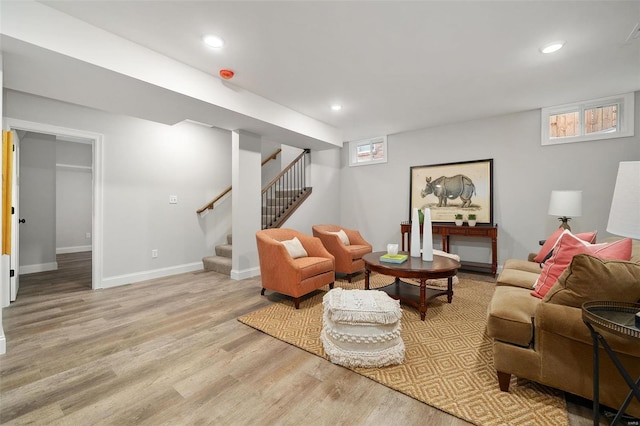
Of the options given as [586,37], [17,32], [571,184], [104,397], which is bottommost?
[104,397]

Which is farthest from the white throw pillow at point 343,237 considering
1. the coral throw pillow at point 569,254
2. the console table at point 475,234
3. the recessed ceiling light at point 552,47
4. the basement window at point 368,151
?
the recessed ceiling light at point 552,47

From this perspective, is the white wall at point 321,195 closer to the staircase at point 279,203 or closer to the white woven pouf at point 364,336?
the staircase at point 279,203

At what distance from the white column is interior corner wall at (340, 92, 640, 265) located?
2624mm

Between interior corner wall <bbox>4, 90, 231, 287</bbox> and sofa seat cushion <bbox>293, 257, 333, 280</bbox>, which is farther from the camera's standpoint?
interior corner wall <bbox>4, 90, 231, 287</bbox>

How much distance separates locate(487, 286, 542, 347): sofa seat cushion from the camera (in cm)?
155

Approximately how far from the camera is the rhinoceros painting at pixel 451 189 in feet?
15.7

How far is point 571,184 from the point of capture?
4023 millimetres

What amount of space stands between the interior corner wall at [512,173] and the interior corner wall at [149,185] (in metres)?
3.36

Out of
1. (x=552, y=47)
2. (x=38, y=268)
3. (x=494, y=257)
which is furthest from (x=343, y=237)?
(x=38, y=268)

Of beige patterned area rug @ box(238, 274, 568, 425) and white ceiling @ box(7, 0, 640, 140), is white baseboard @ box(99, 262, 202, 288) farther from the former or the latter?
white ceiling @ box(7, 0, 640, 140)

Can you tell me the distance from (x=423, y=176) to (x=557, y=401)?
13.6 ft

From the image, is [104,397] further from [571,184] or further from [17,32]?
[571,184]

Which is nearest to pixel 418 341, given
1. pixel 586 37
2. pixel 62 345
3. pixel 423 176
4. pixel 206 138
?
pixel 62 345

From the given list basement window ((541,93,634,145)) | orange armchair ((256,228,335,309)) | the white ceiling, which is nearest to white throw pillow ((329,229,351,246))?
orange armchair ((256,228,335,309))
